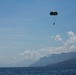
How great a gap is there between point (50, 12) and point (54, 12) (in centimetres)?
224

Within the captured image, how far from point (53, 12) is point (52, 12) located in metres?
0.90

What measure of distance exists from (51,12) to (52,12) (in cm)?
90

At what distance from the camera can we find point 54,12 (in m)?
77.9

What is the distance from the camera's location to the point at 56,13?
79750mm

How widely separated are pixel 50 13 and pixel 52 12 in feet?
3.45

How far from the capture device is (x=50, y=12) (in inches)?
3147

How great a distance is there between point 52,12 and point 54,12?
1035 mm

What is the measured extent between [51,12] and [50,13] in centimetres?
34

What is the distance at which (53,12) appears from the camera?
77.9 metres

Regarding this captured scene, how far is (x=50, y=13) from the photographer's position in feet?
262

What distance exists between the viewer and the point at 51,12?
261 feet

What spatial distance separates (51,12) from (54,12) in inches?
75.8

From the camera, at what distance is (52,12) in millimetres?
78812
